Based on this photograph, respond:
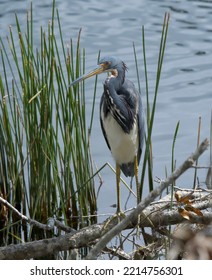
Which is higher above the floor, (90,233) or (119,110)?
(119,110)

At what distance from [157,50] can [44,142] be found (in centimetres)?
394

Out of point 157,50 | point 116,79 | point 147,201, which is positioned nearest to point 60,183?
point 116,79

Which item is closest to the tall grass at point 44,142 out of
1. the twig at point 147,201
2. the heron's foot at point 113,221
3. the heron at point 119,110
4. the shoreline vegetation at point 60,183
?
the shoreline vegetation at point 60,183

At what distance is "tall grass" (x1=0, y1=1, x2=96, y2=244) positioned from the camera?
4.35m

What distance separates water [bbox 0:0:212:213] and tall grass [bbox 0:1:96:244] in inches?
30.9

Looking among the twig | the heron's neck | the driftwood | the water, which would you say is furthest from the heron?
the twig

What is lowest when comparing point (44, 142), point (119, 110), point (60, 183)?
point (60, 183)

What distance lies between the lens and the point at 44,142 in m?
4.52

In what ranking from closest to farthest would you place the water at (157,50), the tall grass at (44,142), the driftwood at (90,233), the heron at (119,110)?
the driftwood at (90,233) → the tall grass at (44,142) → the heron at (119,110) → the water at (157,50)

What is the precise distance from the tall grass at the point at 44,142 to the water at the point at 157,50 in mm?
784

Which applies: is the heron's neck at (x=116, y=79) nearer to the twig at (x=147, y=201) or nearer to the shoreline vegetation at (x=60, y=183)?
the shoreline vegetation at (x=60, y=183)

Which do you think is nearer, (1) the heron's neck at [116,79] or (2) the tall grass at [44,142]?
(2) the tall grass at [44,142]

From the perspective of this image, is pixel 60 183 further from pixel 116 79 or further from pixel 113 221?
pixel 116 79

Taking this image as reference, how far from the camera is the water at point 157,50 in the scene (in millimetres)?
6366
